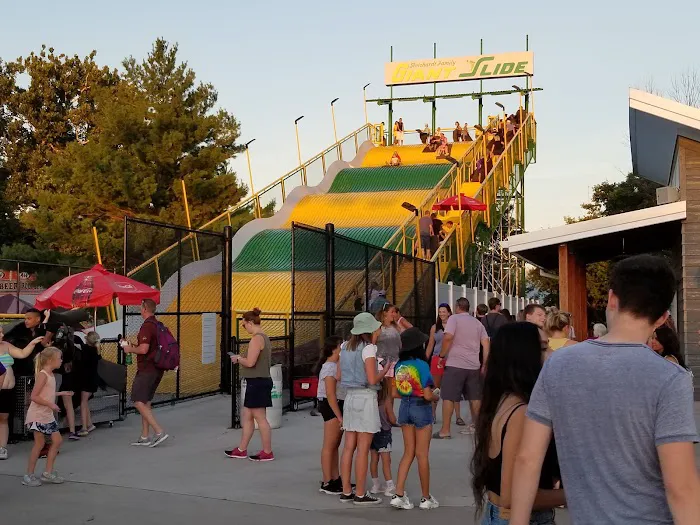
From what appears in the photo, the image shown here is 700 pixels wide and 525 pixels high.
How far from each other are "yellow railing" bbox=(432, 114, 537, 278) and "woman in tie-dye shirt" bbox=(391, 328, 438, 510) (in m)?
16.2

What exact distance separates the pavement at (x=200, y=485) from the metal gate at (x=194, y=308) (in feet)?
11.4

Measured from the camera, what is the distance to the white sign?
1616 cm

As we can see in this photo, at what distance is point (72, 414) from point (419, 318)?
1057cm

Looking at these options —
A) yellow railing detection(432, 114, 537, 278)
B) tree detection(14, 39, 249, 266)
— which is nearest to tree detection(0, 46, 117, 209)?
tree detection(14, 39, 249, 266)

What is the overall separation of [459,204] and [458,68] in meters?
19.3

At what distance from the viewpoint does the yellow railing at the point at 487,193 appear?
86.0ft

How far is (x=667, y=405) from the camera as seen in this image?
2826 millimetres

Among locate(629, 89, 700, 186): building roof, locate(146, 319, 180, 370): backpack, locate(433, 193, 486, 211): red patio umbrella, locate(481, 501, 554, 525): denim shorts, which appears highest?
locate(629, 89, 700, 186): building roof

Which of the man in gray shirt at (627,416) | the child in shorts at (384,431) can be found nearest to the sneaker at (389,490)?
the child in shorts at (384,431)

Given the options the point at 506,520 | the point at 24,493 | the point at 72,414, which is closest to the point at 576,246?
the point at 72,414

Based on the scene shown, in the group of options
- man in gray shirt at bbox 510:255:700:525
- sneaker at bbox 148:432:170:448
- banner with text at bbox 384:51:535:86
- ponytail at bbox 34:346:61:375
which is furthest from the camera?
banner with text at bbox 384:51:535:86

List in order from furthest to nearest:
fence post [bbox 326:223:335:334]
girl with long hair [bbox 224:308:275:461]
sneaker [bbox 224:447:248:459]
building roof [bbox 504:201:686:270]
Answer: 1. building roof [bbox 504:201:686:270]
2. fence post [bbox 326:223:335:334]
3. sneaker [bbox 224:447:248:459]
4. girl with long hair [bbox 224:308:275:461]

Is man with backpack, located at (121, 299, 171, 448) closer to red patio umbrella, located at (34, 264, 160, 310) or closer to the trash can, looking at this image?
the trash can

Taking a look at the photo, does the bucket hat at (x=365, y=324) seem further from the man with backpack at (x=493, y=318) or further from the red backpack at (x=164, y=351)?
the man with backpack at (x=493, y=318)
